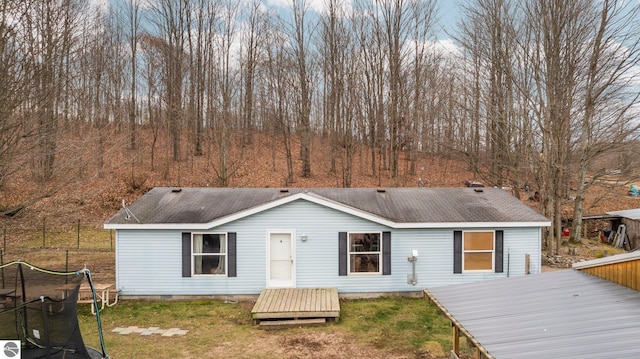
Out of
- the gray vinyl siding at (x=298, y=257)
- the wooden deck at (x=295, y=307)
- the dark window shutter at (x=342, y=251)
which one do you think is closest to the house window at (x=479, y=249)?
the gray vinyl siding at (x=298, y=257)

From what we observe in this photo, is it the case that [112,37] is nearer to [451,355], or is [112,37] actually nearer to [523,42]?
[523,42]

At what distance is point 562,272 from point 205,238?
29.6 ft

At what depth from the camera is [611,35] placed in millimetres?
17516

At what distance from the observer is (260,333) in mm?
9695

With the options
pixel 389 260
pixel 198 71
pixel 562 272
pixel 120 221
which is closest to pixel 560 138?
pixel 389 260

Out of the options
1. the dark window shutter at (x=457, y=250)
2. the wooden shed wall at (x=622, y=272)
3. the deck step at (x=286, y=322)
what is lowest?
the deck step at (x=286, y=322)

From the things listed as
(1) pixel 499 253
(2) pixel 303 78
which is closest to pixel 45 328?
(1) pixel 499 253

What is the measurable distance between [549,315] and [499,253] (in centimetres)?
750

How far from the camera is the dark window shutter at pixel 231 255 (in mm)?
11938

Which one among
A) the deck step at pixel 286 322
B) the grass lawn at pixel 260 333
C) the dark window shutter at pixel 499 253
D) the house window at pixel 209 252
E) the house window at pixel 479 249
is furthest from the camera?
the house window at pixel 479 249

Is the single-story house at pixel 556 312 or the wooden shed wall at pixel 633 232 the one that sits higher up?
the single-story house at pixel 556 312

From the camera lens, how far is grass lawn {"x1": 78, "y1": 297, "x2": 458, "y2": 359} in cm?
866

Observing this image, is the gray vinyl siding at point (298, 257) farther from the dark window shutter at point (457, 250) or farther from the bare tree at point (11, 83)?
the bare tree at point (11, 83)

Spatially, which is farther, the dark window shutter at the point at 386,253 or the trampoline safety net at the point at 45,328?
the dark window shutter at the point at 386,253
